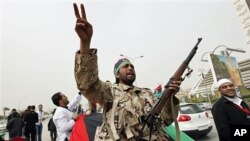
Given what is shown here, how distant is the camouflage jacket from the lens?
208cm

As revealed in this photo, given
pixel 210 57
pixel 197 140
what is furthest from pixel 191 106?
pixel 210 57

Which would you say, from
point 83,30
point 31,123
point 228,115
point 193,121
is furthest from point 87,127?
point 31,123

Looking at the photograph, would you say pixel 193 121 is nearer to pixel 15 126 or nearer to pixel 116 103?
pixel 15 126

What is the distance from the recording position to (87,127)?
4.01m

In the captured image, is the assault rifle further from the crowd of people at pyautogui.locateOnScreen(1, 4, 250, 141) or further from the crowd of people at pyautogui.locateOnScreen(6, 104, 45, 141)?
the crowd of people at pyautogui.locateOnScreen(6, 104, 45, 141)

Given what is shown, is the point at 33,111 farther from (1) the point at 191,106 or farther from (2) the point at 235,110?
(2) the point at 235,110

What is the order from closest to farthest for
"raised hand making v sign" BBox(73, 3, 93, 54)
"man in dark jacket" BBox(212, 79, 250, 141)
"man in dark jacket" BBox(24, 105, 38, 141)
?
"raised hand making v sign" BBox(73, 3, 93, 54)
"man in dark jacket" BBox(212, 79, 250, 141)
"man in dark jacket" BBox(24, 105, 38, 141)

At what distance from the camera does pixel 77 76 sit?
82.0 inches

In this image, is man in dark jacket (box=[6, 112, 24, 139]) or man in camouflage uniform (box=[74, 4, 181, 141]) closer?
man in camouflage uniform (box=[74, 4, 181, 141])

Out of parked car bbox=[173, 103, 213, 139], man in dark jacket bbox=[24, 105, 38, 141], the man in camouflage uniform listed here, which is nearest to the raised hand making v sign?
the man in camouflage uniform

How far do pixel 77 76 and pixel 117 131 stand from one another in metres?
0.54

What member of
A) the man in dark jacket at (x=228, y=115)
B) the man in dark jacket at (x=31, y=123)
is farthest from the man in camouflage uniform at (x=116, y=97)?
the man in dark jacket at (x=31, y=123)

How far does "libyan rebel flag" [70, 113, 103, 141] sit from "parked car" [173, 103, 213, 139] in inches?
241

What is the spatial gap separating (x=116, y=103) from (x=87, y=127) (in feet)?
5.97
